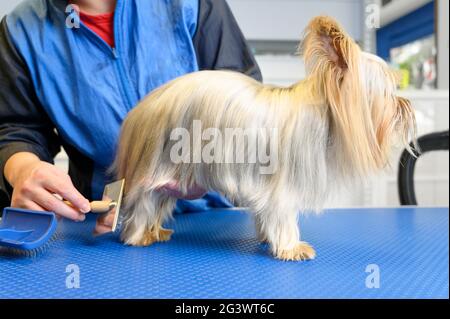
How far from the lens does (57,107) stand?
0.98 meters

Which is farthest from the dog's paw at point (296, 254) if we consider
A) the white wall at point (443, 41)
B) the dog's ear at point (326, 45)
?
the white wall at point (443, 41)

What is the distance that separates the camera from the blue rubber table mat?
0.63 metres

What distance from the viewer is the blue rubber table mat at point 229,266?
2.07 feet

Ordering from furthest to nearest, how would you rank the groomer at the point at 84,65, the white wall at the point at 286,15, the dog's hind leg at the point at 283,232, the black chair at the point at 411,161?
the black chair at the point at 411,161
the white wall at the point at 286,15
the groomer at the point at 84,65
the dog's hind leg at the point at 283,232

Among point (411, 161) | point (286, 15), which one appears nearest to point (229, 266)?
point (286, 15)

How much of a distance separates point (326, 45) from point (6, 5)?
0.76 metres

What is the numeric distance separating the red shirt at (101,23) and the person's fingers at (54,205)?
35 cm

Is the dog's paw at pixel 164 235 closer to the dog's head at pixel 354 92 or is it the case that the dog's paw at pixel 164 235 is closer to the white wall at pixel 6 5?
the dog's head at pixel 354 92

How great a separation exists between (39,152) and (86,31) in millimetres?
271

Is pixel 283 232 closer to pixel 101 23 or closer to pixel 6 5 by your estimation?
pixel 101 23

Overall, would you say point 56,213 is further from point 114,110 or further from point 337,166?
point 337,166

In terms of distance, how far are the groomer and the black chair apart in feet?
2.35

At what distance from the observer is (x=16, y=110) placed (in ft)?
3.28
